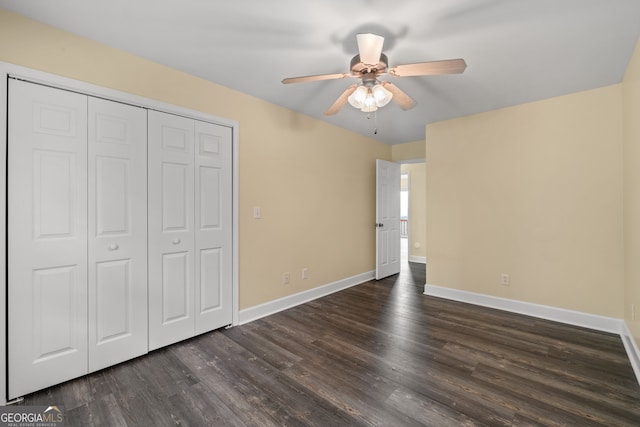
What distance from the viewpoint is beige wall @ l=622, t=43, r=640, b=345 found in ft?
6.61

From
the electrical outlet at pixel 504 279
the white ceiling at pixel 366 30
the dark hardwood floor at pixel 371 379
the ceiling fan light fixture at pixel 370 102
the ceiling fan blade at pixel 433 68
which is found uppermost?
the white ceiling at pixel 366 30

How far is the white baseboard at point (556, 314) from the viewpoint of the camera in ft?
7.32

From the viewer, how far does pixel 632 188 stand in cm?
217

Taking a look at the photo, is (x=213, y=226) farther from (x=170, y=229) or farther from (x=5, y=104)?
(x=5, y=104)

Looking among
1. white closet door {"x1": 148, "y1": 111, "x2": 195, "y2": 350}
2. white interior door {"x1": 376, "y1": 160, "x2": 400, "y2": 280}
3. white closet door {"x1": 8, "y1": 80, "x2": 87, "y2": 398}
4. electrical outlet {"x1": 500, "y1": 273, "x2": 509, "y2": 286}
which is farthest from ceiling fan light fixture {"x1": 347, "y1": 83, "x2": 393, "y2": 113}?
electrical outlet {"x1": 500, "y1": 273, "x2": 509, "y2": 286}

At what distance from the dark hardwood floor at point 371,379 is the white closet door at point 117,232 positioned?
23 centimetres

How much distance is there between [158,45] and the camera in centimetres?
200

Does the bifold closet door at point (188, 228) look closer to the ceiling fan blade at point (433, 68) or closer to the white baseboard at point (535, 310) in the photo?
the ceiling fan blade at point (433, 68)

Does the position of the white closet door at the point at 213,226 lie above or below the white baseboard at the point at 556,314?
above

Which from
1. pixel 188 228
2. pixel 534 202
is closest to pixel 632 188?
pixel 534 202

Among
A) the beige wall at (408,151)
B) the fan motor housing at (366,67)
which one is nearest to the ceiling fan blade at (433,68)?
the fan motor housing at (366,67)

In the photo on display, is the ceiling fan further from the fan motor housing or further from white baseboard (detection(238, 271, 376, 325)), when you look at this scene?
white baseboard (detection(238, 271, 376, 325))

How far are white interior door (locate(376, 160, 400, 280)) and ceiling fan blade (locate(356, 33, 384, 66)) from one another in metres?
2.74

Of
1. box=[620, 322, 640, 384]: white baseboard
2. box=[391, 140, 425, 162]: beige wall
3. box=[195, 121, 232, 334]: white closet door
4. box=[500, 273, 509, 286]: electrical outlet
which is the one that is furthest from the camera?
box=[391, 140, 425, 162]: beige wall
